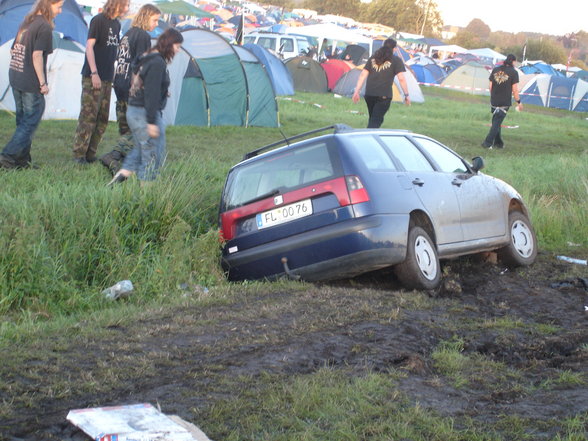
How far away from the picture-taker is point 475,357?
5516 mm

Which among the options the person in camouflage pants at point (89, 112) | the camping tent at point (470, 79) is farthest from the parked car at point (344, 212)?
the camping tent at point (470, 79)

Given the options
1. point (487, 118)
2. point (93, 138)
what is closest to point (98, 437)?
point (93, 138)

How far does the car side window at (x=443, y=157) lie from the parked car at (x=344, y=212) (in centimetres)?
21

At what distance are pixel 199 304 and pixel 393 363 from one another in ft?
6.27

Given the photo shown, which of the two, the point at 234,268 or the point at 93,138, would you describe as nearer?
the point at 234,268

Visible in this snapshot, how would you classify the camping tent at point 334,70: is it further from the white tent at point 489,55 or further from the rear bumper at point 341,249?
the white tent at point 489,55

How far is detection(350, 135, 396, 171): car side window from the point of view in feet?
24.8

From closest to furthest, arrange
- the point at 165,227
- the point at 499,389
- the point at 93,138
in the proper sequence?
the point at 499,389, the point at 165,227, the point at 93,138

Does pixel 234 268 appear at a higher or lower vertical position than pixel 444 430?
lower

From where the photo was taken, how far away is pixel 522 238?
9.55 metres

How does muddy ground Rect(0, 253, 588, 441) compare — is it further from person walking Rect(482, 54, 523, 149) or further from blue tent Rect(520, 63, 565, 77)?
blue tent Rect(520, 63, 565, 77)

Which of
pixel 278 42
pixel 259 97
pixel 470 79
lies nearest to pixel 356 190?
pixel 259 97

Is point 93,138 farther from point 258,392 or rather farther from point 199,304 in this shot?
point 258,392

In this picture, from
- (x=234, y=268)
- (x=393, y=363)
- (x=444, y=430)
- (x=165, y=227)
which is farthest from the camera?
(x=165, y=227)
